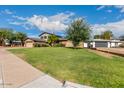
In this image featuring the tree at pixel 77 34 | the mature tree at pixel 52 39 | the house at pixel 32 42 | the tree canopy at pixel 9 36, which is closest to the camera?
the tree canopy at pixel 9 36

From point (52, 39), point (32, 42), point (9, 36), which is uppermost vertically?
Answer: point (9, 36)

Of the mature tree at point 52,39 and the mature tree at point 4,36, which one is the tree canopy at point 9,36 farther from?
the mature tree at point 52,39

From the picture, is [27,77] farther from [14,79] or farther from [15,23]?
[15,23]

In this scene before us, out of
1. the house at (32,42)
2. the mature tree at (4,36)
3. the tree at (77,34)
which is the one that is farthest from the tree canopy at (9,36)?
Result: the tree at (77,34)

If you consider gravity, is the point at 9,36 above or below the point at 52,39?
above

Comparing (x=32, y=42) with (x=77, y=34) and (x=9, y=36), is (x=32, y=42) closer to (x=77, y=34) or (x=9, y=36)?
(x=9, y=36)

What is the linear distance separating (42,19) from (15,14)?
1187 millimetres

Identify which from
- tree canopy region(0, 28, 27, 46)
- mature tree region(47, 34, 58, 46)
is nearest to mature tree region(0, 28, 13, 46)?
tree canopy region(0, 28, 27, 46)

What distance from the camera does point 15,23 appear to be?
9281mm

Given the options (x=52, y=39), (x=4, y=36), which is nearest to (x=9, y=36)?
(x=4, y=36)

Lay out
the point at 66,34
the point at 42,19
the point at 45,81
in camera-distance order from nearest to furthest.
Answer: the point at 45,81, the point at 42,19, the point at 66,34

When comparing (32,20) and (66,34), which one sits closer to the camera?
(32,20)

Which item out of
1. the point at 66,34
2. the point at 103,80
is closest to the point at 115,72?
the point at 103,80

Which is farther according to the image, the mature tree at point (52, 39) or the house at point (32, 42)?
the mature tree at point (52, 39)
